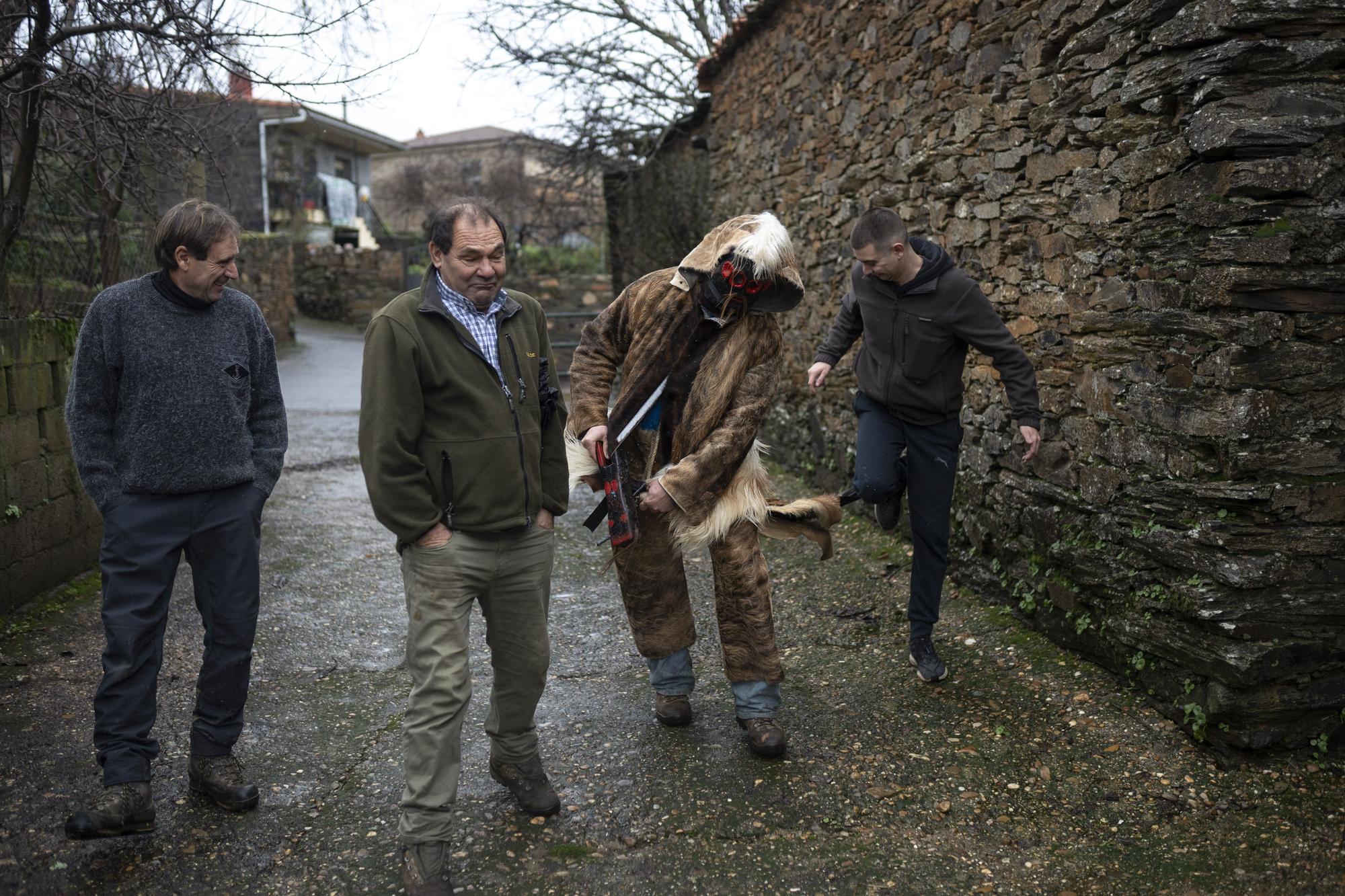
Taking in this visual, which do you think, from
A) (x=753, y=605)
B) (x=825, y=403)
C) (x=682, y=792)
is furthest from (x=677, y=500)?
(x=825, y=403)

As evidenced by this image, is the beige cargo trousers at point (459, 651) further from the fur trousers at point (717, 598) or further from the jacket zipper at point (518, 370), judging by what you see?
the fur trousers at point (717, 598)

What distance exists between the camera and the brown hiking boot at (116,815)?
300 centimetres

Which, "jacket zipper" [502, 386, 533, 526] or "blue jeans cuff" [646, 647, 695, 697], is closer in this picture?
"jacket zipper" [502, 386, 533, 526]

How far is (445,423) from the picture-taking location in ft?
9.55

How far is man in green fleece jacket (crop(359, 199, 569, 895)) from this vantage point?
2793 mm

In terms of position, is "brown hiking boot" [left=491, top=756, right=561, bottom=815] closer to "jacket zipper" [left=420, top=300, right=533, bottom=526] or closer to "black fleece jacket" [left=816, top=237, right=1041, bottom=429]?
"jacket zipper" [left=420, top=300, right=533, bottom=526]

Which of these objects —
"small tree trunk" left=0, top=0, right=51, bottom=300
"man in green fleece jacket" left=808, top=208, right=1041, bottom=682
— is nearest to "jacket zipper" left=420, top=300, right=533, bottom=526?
"man in green fleece jacket" left=808, top=208, right=1041, bottom=682

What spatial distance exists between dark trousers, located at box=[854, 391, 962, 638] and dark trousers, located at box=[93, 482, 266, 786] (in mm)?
2353

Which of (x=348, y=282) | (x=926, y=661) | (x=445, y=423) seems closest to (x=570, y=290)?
(x=348, y=282)

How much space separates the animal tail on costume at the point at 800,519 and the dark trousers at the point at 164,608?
68.4 inches

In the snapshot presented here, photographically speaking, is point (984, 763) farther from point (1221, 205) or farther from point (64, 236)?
point (64, 236)

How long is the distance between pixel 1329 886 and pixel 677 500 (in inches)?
83.8

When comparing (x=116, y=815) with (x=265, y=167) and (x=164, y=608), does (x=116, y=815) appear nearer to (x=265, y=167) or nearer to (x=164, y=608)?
(x=164, y=608)

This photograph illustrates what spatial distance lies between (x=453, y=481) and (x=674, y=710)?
143cm
